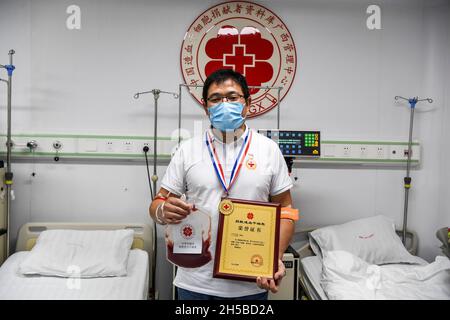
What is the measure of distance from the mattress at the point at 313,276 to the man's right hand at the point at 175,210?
1047mm

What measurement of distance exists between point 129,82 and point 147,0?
556mm

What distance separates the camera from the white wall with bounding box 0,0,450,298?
216cm

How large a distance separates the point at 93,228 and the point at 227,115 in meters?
1.39

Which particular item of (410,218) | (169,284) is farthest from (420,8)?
(169,284)

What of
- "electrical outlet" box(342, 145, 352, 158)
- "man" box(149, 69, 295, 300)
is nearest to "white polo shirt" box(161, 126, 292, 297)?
"man" box(149, 69, 295, 300)

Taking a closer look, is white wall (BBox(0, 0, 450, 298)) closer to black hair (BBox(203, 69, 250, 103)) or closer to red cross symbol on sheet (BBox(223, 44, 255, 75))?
red cross symbol on sheet (BBox(223, 44, 255, 75))

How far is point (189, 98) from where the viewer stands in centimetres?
225

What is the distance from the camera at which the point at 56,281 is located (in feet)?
5.49

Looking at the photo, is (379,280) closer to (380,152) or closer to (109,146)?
(380,152)

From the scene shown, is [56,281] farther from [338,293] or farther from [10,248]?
[338,293]

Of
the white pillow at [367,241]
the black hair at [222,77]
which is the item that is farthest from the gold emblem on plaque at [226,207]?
the white pillow at [367,241]

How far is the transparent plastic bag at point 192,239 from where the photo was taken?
1089 millimetres

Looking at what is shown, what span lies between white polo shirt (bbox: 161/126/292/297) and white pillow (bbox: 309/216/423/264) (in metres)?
1.06

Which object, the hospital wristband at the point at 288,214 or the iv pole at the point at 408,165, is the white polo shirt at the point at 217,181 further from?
the iv pole at the point at 408,165
